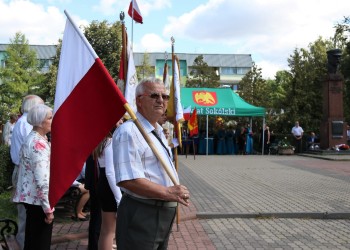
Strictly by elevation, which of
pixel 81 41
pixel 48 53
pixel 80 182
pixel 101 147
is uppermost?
pixel 48 53

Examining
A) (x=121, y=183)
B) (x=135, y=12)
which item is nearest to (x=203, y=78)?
(x=135, y=12)

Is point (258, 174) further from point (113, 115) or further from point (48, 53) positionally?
point (48, 53)

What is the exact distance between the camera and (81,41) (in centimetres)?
320

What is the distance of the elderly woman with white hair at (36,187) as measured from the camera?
12.6 feet

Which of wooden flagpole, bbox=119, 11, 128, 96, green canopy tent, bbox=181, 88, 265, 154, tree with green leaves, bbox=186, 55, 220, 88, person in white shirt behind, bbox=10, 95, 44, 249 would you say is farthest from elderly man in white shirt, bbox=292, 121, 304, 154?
person in white shirt behind, bbox=10, 95, 44, 249

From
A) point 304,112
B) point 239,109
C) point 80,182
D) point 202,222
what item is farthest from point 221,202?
point 304,112

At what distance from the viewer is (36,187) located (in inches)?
152

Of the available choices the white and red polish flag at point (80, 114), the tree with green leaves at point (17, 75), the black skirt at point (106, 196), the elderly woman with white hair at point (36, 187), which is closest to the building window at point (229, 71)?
the tree with green leaves at point (17, 75)

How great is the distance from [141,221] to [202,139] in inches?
981

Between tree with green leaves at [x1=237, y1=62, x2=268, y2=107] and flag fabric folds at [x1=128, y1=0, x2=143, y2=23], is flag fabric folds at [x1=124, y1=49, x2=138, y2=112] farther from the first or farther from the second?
tree with green leaves at [x1=237, y1=62, x2=268, y2=107]

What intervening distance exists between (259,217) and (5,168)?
5.40 m

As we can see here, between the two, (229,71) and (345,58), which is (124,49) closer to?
(345,58)

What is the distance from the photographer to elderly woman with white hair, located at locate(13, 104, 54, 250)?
3.84 metres

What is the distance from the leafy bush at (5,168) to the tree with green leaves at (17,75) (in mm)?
44903
